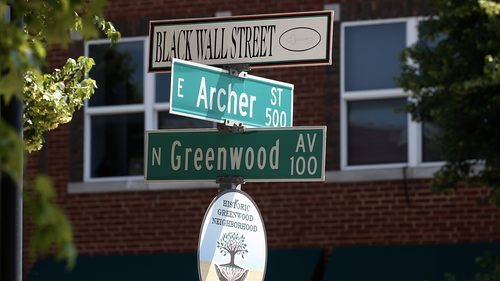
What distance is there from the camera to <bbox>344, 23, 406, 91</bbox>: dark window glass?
9.33m

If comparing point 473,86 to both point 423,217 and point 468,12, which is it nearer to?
point 468,12

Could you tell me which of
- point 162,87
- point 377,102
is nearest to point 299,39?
point 377,102

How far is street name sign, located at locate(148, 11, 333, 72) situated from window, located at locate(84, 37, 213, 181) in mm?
5706

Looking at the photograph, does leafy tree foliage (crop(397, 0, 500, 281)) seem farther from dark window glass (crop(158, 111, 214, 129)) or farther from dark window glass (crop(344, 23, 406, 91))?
dark window glass (crop(158, 111, 214, 129))

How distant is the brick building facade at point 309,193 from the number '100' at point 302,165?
Result: 4917 mm

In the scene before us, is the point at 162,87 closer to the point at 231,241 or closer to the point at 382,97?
the point at 382,97

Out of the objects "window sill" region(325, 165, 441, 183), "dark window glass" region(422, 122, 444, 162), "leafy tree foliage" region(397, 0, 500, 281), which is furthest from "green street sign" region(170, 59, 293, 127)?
"dark window glass" region(422, 122, 444, 162)

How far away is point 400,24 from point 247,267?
20.6 ft

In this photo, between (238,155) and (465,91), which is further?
(465,91)

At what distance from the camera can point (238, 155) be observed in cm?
402

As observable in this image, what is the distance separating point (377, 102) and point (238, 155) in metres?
5.61

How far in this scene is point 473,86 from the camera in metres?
6.07

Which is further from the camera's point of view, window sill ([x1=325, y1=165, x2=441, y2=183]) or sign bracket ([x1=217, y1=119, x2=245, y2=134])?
window sill ([x1=325, y1=165, x2=441, y2=183])

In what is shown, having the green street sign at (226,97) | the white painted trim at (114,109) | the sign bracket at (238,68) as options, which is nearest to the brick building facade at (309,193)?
the white painted trim at (114,109)
